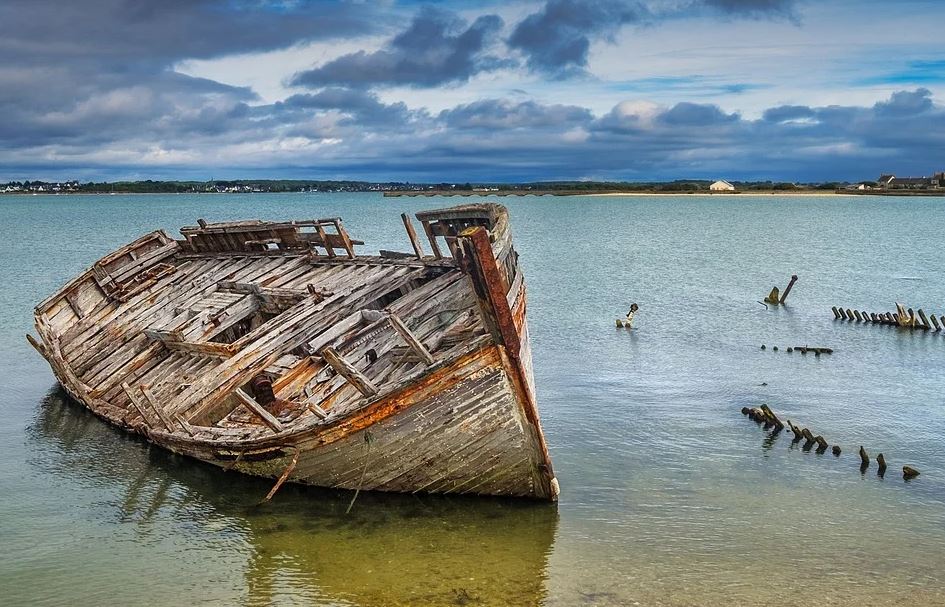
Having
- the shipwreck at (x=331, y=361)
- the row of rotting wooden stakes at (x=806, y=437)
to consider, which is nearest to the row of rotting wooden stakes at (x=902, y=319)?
the row of rotting wooden stakes at (x=806, y=437)

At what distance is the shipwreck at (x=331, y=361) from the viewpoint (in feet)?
40.5

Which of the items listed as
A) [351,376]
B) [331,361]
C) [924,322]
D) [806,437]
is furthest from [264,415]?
[924,322]

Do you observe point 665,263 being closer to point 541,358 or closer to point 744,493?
point 541,358

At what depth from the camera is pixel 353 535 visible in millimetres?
12805

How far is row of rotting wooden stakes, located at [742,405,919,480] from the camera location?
15555mm

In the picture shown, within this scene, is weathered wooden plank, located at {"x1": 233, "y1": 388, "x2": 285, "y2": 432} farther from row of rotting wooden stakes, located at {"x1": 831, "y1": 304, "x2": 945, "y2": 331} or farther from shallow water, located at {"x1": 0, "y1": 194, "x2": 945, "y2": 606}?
row of rotting wooden stakes, located at {"x1": 831, "y1": 304, "x2": 945, "y2": 331}

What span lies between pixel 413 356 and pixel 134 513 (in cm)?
500

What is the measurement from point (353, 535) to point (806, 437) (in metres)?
9.05

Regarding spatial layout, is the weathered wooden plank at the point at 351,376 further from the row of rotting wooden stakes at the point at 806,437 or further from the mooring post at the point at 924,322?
the mooring post at the point at 924,322

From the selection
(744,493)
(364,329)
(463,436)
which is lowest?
(744,493)

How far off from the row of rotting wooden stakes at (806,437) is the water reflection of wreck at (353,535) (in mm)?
6033

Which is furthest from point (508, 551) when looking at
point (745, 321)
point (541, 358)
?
point (745, 321)

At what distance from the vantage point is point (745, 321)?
3238cm

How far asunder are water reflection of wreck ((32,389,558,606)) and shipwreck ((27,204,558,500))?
15.4 inches
